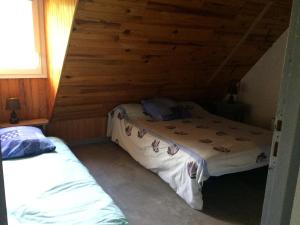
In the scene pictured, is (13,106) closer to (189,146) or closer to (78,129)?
(78,129)

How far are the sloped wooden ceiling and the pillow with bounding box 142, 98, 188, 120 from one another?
0.71 feet

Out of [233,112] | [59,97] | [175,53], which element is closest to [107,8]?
[175,53]

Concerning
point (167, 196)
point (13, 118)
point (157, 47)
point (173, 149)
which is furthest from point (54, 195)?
point (157, 47)

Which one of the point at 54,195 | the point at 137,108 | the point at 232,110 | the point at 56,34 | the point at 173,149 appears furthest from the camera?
the point at 232,110

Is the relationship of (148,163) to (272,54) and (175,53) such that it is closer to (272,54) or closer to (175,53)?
(175,53)

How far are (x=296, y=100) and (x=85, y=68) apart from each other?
253 centimetres

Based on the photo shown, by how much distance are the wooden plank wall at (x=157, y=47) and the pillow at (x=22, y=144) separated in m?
0.70

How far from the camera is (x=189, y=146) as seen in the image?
2.47 meters

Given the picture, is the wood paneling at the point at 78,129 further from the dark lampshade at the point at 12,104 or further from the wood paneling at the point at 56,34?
the dark lampshade at the point at 12,104

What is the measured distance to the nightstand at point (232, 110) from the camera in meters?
3.95

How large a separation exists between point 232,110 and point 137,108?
1468 millimetres

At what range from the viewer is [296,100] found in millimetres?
635

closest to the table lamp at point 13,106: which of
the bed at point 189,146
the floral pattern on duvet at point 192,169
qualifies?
the bed at point 189,146

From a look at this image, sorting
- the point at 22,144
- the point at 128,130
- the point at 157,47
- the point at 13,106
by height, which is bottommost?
the point at 128,130
